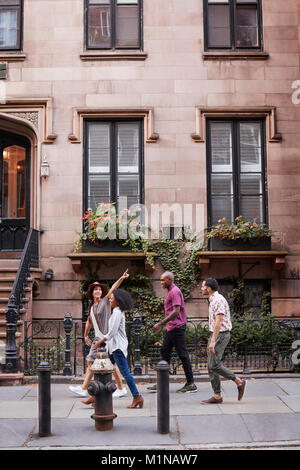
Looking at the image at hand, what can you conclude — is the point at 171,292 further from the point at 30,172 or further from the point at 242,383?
the point at 30,172

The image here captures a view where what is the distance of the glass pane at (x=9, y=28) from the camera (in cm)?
1474

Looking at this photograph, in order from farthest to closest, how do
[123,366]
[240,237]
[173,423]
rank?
[240,237], [123,366], [173,423]

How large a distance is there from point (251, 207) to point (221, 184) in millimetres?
938

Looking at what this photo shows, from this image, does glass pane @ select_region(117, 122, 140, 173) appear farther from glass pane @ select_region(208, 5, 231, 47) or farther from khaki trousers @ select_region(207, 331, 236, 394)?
khaki trousers @ select_region(207, 331, 236, 394)

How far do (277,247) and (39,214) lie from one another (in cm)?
580

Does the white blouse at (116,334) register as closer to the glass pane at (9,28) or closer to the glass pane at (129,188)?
the glass pane at (129,188)

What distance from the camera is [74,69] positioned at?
567 inches

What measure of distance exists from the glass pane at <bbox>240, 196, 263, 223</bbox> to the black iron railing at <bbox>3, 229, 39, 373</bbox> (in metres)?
5.09

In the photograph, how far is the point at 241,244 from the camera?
1365 cm

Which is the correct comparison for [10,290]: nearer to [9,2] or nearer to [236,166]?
[236,166]

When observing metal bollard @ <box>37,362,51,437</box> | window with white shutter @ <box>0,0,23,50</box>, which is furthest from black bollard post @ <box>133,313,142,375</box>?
window with white shutter @ <box>0,0,23,50</box>

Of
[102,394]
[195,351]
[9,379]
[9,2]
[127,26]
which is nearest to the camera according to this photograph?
[102,394]

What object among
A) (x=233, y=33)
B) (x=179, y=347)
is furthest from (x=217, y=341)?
(x=233, y=33)

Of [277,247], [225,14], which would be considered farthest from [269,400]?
[225,14]
